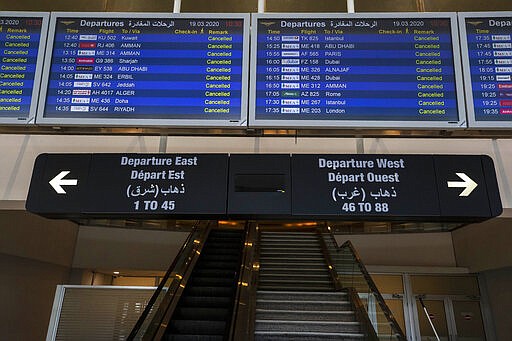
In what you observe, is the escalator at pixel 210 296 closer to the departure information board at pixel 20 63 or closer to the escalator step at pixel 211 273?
the escalator step at pixel 211 273

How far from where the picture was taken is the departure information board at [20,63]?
3311mm

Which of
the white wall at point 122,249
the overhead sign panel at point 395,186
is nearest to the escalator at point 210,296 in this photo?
the white wall at point 122,249

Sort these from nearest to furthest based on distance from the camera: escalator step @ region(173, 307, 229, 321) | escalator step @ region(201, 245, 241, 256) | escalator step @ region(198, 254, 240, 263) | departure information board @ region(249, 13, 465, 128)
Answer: departure information board @ region(249, 13, 465, 128) < escalator step @ region(173, 307, 229, 321) < escalator step @ region(198, 254, 240, 263) < escalator step @ region(201, 245, 241, 256)

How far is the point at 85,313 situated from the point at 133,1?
4.09 m

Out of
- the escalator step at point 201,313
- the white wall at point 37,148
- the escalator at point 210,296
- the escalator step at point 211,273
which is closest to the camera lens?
the white wall at point 37,148

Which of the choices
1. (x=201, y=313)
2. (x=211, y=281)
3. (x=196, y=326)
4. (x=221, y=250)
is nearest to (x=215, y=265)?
(x=211, y=281)

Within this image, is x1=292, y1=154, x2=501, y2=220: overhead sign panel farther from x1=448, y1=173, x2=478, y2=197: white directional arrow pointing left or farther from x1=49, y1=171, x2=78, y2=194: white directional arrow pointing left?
x1=49, y1=171, x2=78, y2=194: white directional arrow pointing left

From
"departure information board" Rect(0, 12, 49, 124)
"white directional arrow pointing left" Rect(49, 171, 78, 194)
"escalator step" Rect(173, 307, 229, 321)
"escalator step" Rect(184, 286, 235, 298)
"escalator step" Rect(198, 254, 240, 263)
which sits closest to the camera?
"white directional arrow pointing left" Rect(49, 171, 78, 194)

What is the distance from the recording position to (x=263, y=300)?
692cm

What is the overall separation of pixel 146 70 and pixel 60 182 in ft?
3.55

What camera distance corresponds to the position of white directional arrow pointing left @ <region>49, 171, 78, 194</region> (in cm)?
288

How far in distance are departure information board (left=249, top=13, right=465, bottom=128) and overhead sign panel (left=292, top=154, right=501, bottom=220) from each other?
357 mm

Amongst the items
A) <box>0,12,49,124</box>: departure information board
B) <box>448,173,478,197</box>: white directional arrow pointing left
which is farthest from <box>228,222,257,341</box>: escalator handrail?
<box>0,12,49,124</box>: departure information board

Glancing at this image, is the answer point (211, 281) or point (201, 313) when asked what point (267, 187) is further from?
point (211, 281)
